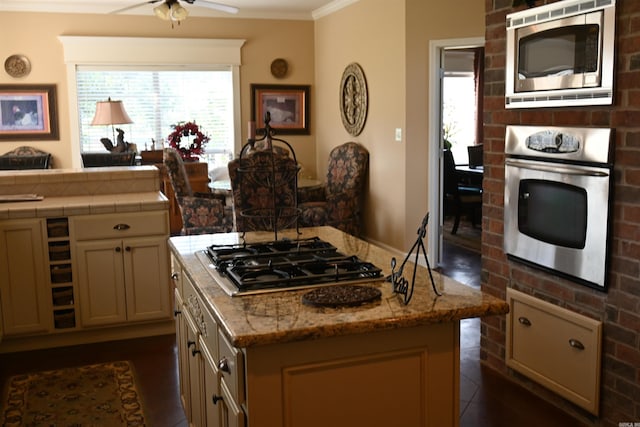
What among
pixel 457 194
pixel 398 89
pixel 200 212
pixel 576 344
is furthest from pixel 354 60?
pixel 576 344

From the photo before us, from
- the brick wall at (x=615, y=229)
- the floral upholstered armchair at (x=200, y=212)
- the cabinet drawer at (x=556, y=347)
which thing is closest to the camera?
the brick wall at (x=615, y=229)

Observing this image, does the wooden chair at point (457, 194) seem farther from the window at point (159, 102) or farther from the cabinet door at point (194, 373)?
the cabinet door at point (194, 373)

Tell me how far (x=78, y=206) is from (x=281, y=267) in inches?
85.3

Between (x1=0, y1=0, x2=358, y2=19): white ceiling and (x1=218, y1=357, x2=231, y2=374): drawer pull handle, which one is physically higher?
(x1=0, y1=0, x2=358, y2=19): white ceiling

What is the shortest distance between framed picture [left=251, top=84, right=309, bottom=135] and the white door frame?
2.69 meters

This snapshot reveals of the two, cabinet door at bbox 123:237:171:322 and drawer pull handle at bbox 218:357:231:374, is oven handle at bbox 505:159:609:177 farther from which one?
cabinet door at bbox 123:237:171:322

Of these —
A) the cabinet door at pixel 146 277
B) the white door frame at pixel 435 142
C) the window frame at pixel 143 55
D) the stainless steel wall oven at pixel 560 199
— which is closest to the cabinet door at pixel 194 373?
the cabinet door at pixel 146 277

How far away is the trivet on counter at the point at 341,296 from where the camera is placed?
189 cm

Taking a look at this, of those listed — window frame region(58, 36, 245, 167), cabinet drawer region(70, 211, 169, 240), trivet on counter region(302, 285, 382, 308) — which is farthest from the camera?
window frame region(58, 36, 245, 167)

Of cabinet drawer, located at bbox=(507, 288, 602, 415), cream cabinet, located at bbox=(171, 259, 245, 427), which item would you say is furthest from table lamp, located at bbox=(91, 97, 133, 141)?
cabinet drawer, located at bbox=(507, 288, 602, 415)

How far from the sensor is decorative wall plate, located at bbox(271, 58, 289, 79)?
823cm

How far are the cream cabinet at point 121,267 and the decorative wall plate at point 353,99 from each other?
10.7ft

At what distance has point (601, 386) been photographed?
9.32 ft

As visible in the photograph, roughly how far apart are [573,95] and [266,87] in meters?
5.76
